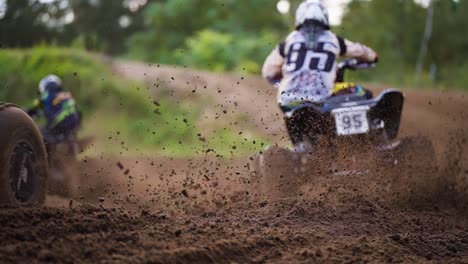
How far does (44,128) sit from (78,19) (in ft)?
130

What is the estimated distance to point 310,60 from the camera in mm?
9062

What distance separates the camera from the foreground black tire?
5.96 metres

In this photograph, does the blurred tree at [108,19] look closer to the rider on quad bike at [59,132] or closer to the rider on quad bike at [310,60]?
the rider on quad bike at [59,132]

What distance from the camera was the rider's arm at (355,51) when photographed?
9.33 meters

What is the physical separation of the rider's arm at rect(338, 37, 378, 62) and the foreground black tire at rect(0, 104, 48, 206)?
3.93 m

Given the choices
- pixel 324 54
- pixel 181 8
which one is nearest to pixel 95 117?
pixel 324 54

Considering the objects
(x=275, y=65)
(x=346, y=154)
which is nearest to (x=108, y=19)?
(x=275, y=65)

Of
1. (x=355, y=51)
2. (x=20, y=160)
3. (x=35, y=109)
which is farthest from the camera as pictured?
(x=35, y=109)

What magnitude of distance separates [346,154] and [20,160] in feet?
11.1

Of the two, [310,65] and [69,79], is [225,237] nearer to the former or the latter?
[310,65]

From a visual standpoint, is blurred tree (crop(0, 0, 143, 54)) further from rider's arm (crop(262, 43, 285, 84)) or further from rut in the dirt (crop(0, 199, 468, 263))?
rut in the dirt (crop(0, 199, 468, 263))

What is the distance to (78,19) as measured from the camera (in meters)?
50.7

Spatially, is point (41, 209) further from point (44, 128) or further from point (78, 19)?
point (78, 19)

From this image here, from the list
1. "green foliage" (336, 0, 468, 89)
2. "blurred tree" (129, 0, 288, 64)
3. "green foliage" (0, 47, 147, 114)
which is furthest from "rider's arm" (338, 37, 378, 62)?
"green foliage" (336, 0, 468, 89)
